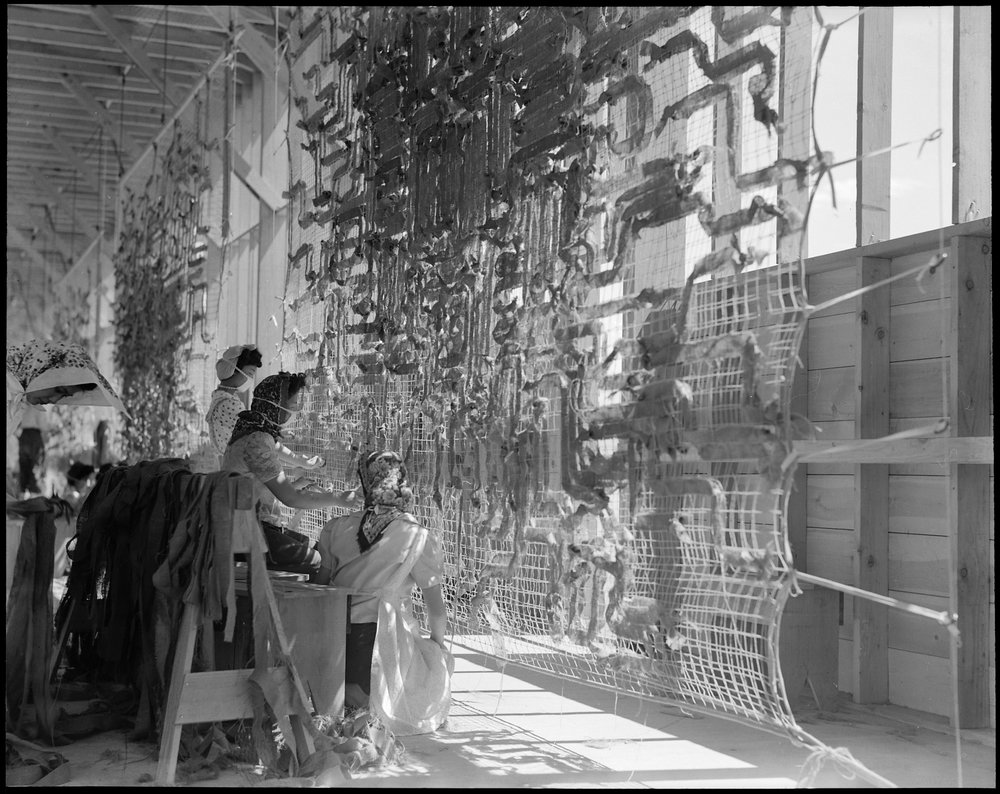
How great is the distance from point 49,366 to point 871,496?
3.31 meters

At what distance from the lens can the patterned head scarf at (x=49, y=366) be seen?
15.2ft

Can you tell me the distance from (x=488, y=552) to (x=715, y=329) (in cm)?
140

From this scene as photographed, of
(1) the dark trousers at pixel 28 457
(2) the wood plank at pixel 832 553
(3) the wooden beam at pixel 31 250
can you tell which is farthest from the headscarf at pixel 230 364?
(3) the wooden beam at pixel 31 250

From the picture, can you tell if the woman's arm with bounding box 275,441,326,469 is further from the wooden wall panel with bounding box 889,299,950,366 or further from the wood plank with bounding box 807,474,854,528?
the wooden wall panel with bounding box 889,299,950,366

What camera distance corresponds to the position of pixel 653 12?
3141 mm

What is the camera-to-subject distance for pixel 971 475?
3.98 metres

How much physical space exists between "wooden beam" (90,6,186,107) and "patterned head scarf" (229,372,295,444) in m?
4.18

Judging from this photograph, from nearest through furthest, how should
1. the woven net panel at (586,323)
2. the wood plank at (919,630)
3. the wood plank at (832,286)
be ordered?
the woven net panel at (586,323)
the wood plank at (919,630)
the wood plank at (832,286)

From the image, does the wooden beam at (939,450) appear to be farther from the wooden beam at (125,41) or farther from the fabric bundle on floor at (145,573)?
the wooden beam at (125,41)

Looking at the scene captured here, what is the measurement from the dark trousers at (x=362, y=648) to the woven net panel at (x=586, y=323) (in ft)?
1.43

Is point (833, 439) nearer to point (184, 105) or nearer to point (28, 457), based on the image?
point (184, 105)

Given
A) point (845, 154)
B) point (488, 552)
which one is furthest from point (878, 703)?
point (845, 154)

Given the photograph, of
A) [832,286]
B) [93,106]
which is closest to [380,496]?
[832,286]

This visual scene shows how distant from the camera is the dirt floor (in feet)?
10.6
